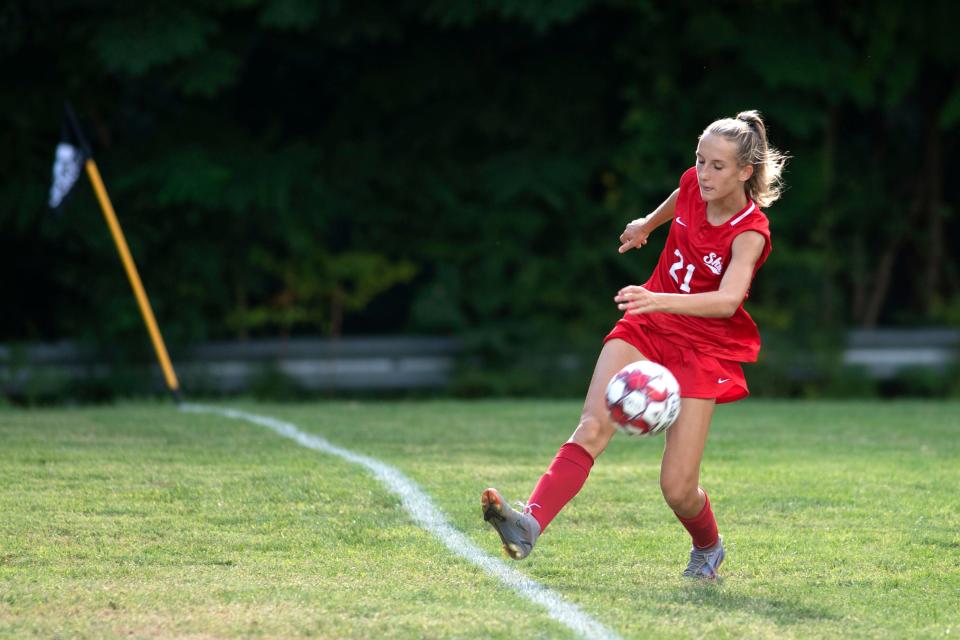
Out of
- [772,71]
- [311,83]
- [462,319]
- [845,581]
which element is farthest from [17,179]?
[845,581]

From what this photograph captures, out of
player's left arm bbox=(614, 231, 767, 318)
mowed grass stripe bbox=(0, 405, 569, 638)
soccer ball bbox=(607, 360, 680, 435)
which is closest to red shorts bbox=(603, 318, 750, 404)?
soccer ball bbox=(607, 360, 680, 435)

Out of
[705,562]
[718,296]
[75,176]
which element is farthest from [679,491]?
[75,176]

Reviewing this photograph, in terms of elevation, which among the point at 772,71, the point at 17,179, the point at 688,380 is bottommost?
the point at 688,380

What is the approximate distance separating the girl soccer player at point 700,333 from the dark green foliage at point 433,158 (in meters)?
10.1

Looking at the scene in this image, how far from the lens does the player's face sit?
552 centimetres

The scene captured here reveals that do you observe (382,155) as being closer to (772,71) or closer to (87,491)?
(772,71)

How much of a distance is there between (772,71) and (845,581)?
11.2 meters

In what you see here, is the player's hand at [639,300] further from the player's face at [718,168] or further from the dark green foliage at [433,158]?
the dark green foliage at [433,158]

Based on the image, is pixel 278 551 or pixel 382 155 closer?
pixel 278 551

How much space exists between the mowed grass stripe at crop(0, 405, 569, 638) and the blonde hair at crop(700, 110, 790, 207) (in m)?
1.97

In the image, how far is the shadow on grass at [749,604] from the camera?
16.4 ft

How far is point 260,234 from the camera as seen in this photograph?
55.3 ft

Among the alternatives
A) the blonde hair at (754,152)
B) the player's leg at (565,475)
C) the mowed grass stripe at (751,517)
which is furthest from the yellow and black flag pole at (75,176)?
the blonde hair at (754,152)

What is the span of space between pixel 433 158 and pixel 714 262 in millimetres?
11783
